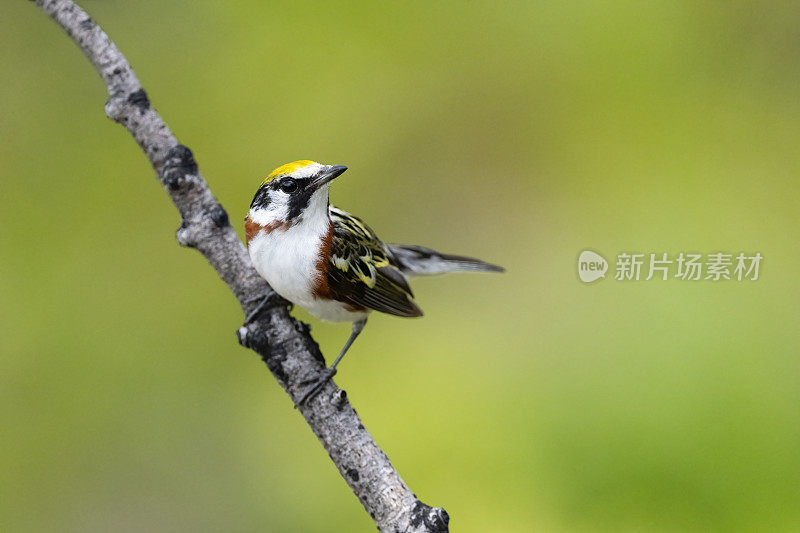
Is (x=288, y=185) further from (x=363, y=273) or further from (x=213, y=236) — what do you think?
(x=363, y=273)

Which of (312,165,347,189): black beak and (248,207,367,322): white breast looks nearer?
(312,165,347,189): black beak

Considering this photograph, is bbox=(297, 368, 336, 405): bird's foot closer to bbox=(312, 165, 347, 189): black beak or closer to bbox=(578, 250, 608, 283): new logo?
bbox=(312, 165, 347, 189): black beak

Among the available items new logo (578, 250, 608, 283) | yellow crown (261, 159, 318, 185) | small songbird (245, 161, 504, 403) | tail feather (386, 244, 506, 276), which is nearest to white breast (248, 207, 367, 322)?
small songbird (245, 161, 504, 403)

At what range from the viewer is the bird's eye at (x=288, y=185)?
1.36m

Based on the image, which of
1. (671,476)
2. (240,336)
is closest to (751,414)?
(671,476)

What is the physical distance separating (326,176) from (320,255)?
23 cm

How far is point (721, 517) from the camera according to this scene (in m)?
2.23

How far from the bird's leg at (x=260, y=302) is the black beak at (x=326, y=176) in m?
0.26

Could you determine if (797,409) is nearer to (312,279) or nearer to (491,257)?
(491,257)

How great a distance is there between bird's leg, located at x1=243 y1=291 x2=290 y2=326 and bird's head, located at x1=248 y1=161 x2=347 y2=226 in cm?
15

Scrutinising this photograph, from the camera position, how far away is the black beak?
1304 millimetres

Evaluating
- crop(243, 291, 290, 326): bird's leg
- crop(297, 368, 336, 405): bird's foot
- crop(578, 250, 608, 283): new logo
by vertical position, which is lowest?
crop(297, 368, 336, 405): bird's foot

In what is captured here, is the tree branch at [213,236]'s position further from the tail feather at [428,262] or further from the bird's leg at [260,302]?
the tail feather at [428,262]

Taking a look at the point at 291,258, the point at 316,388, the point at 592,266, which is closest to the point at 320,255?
the point at 291,258
